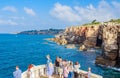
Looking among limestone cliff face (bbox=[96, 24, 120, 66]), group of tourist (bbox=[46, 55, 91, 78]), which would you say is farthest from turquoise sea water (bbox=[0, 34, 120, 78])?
group of tourist (bbox=[46, 55, 91, 78])

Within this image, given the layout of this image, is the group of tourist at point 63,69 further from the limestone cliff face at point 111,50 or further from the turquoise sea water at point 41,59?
the limestone cliff face at point 111,50

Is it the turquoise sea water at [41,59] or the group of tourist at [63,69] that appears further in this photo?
the turquoise sea water at [41,59]

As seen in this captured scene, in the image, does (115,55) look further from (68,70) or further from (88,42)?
(88,42)

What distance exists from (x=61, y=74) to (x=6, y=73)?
24439 millimetres

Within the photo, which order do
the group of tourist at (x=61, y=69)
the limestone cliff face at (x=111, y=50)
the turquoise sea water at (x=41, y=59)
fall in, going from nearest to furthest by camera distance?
the group of tourist at (x=61, y=69) → the turquoise sea water at (x=41, y=59) → the limestone cliff face at (x=111, y=50)

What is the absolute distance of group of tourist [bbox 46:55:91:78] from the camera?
23.8 metres

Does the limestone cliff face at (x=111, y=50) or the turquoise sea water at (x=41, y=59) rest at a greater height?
the limestone cliff face at (x=111, y=50)

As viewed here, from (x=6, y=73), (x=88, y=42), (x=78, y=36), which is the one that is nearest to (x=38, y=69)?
(x=6, y=73)

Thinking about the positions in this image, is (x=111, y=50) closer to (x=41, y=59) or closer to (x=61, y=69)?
(x=41, y=59)

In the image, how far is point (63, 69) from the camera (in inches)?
946

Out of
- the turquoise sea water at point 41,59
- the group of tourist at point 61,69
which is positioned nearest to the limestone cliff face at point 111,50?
the turquoise sea water at point 41,59

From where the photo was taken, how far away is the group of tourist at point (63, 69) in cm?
2380

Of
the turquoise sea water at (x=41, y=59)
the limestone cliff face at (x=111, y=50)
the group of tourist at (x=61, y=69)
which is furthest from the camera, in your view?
the limestone cliff face at (x=111, y=50)

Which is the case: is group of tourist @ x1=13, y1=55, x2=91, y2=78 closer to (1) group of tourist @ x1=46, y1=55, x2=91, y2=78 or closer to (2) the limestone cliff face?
(1) group of tourist @ x1=46, y1=55, x2=91, y2=78
